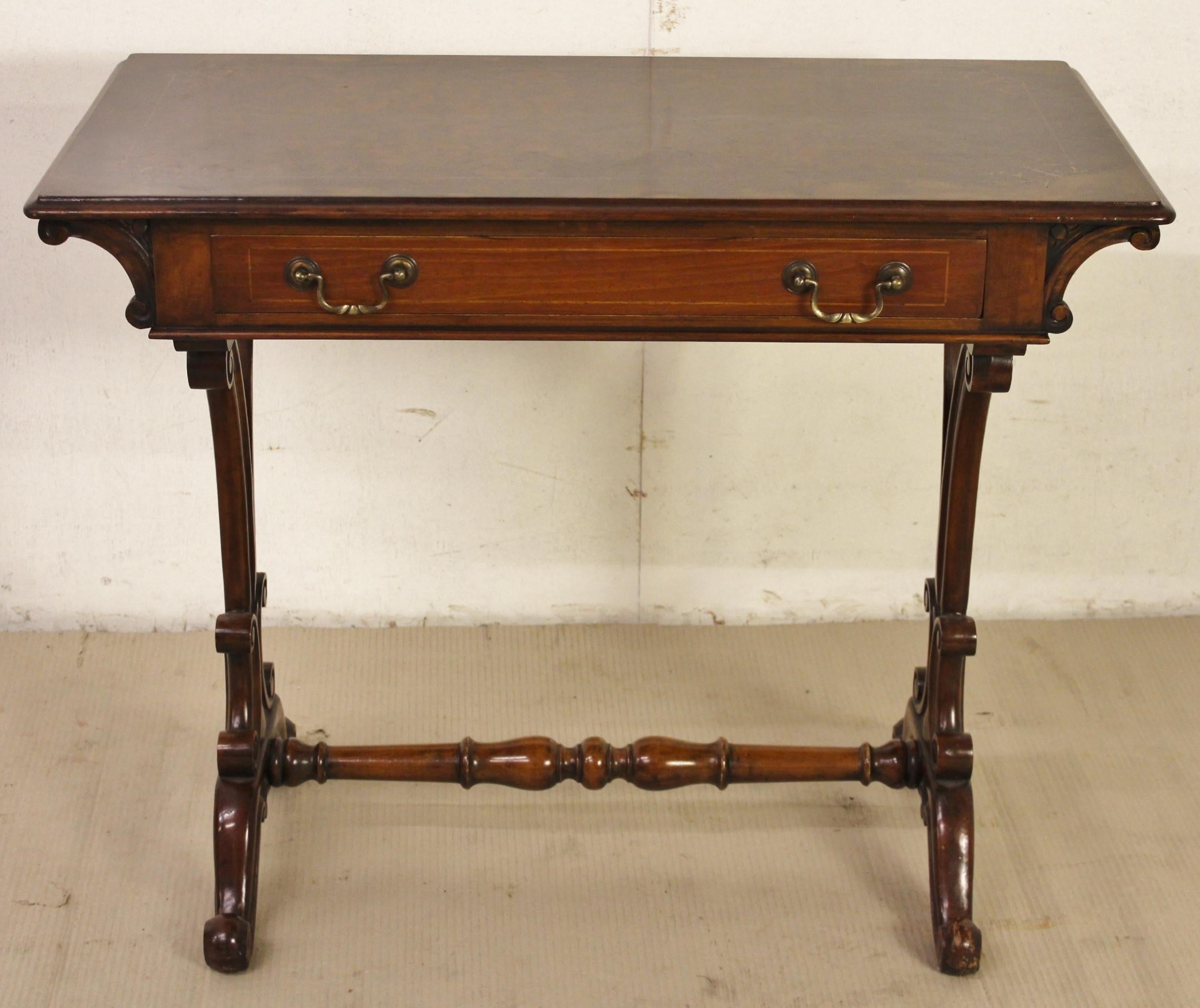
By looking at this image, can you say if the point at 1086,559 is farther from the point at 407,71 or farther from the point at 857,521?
the point at 407,71

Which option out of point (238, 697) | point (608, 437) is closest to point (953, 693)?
point (608, 437)

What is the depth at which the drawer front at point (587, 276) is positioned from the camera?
1.83m

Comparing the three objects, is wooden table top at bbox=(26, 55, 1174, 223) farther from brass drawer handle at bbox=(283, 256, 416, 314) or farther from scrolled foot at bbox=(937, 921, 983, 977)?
scrolled foot at bbox=(937, 921, 983, 977)

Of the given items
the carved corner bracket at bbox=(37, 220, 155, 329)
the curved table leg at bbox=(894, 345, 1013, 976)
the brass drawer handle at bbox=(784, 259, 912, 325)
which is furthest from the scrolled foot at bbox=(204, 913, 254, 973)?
the brass drawer handle at bbox=(784, 259, 912, 325)

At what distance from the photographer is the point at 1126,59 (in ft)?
8.97

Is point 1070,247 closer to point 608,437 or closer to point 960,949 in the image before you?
point 960,949

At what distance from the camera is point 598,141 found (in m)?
2.00

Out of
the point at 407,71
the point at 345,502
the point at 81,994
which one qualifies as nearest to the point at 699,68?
the point at 407,71

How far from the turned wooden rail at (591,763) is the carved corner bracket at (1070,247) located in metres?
0.84

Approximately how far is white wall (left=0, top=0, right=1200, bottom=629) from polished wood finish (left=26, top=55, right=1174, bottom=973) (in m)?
0.49

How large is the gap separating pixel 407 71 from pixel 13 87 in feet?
2.86

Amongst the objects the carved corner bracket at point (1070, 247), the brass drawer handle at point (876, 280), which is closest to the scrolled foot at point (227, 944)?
the brass drawer handle at point (876, 280)

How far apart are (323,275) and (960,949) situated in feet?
4.36

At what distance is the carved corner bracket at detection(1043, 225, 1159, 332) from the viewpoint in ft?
5.92
